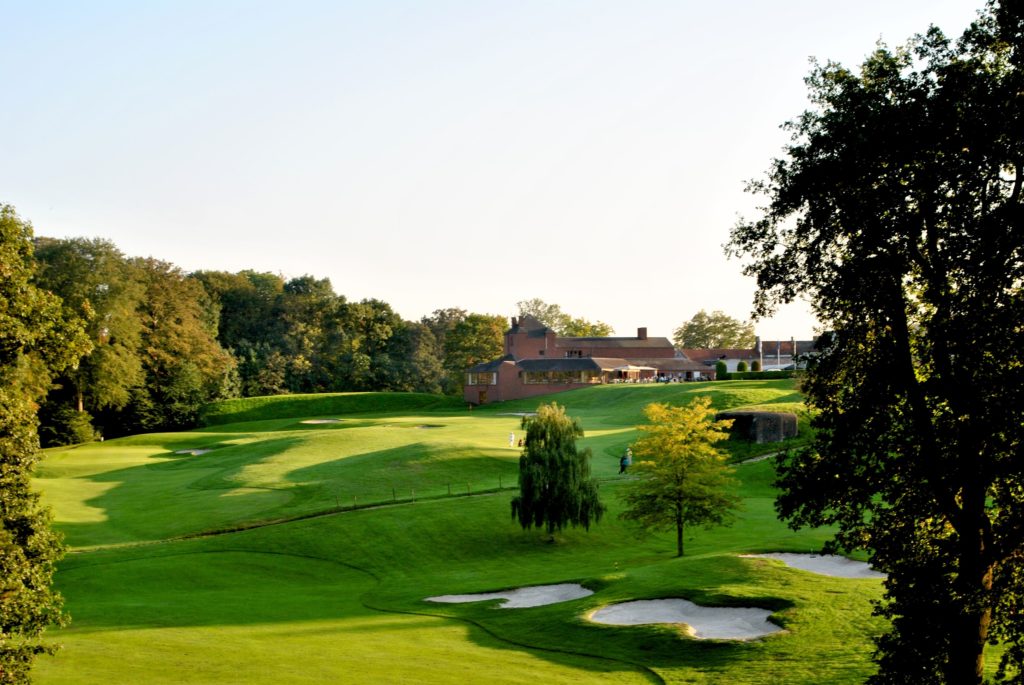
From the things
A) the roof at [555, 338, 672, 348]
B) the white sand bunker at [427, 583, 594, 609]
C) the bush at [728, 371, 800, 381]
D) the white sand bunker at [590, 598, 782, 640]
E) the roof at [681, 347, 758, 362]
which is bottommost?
the white sand bunker at [427, 583, 594, 609]

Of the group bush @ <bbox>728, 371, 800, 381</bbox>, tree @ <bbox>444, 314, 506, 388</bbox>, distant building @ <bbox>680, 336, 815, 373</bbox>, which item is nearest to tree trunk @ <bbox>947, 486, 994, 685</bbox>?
bush @ <bbox>728, 371, 800, 381</bbox>

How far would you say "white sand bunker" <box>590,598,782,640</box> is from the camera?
73.2 ft

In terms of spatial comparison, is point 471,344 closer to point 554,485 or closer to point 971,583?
point 554,485

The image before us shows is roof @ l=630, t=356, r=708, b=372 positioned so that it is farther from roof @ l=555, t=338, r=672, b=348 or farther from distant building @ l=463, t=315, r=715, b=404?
roof @ l=555, t=338, r=672, b=348

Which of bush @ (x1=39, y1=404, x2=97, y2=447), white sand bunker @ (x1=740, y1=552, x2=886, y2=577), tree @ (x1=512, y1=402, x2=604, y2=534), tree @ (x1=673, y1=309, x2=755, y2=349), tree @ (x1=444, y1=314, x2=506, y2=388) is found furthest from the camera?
tree @ (x1=673, y1=309, x2=755, y2=349)

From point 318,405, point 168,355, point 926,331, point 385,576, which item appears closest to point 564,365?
point 318,405

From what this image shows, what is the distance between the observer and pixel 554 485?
39.8 meters

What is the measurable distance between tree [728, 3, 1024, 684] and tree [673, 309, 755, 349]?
17875 cm

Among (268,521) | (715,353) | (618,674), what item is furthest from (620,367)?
(618,674)

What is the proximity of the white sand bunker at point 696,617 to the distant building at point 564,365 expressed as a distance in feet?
303

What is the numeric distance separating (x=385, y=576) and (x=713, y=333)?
165 metres

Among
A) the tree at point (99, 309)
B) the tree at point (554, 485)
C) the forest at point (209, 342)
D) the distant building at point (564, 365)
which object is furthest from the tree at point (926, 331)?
the distant building at point (564, 365)

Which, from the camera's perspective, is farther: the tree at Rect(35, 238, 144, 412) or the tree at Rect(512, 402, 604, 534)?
the tree at Rect(35, 238, 144, 412)

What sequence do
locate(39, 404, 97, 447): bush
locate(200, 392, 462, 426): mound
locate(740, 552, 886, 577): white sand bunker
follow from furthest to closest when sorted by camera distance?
1. locate(200, 392, 462, 426): mound
2. locate(39, 404, 97, 447): bush
3. locate(740, 552, 886, 577): white sand bunker
